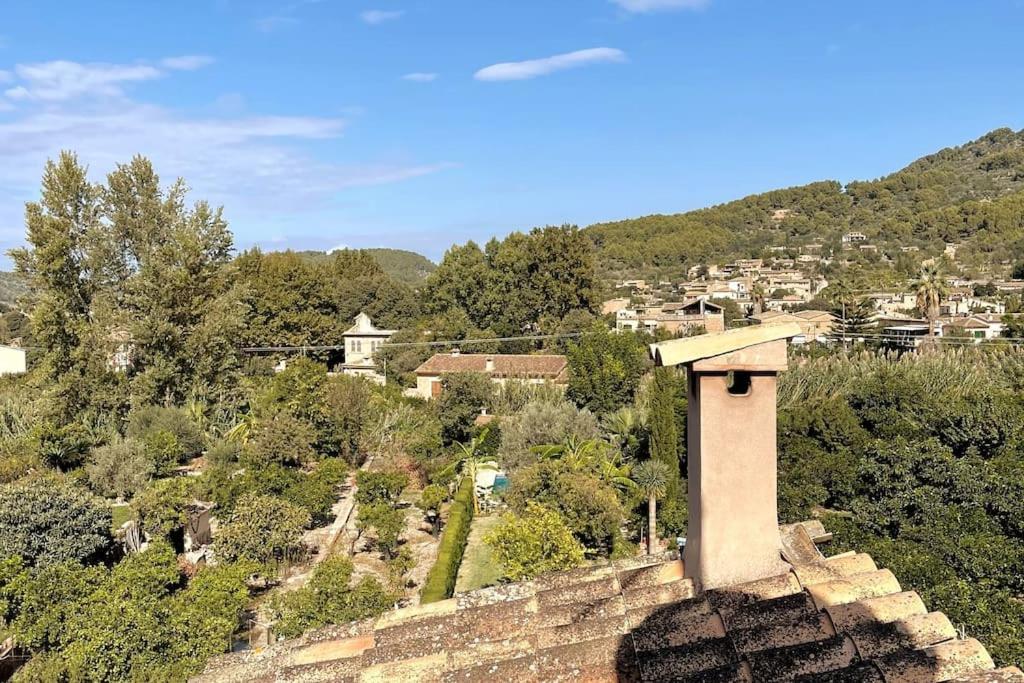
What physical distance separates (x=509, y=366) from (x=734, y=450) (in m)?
28.9

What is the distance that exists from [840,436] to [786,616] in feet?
61.7

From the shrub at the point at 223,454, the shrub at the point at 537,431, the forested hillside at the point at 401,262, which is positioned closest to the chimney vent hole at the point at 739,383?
the shrub at the point at 537,431

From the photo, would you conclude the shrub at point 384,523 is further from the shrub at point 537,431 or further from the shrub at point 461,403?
the shrub at point 461,403

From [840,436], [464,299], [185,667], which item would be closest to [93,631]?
[185,667]

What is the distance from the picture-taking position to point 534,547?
1212 cm

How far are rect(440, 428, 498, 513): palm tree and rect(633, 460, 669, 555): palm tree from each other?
4.68 meters

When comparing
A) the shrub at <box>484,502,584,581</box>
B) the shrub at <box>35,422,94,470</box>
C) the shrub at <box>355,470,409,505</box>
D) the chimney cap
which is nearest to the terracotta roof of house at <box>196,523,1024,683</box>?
the chimney cap

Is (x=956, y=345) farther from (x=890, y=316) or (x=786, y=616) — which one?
(x=786, y=616)

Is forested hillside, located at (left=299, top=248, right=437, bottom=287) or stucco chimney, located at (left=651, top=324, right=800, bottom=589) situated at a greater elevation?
forested hillside, located at (left=299, top=248, right=437, bottom=287)

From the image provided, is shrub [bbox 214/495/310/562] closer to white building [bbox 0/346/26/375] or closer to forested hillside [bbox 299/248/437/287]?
white building [bbox 0/346/26/375]

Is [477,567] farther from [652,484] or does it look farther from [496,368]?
[496,368]

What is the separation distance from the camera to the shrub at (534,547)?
1203 centimetres

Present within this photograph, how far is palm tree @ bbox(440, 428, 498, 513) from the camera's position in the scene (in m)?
20.7

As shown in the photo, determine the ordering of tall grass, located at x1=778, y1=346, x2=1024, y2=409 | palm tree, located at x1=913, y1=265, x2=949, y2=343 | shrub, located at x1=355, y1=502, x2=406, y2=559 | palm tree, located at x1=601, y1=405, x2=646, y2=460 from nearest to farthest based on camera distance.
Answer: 1. shrub, located at x1=355, y1=502, x2=406, y2=559
2. palm tree, located at x1=601, y1=405, x2=646, y2=460
3. tall grass, located at x1=778, y1=346, x2=1024, y2=409
4. palm tree, located at x1=913, y1=265, x2=949, y2=343
